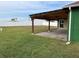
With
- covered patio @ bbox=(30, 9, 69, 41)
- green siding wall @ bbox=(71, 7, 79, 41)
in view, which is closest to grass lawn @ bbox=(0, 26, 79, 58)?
green siding wall @ bbox=(71, 7, 79, 41)

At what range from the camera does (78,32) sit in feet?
41.4

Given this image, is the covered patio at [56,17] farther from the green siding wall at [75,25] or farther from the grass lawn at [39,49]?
the grass lawn at [39,49]

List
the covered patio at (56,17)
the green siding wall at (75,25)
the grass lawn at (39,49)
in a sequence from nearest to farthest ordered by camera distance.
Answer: the grass lawn at (39,49)
the green siding wall at (75,25)
the covered patio at (56,17)

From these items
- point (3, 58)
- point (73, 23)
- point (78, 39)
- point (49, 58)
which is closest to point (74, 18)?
point (73, 23)

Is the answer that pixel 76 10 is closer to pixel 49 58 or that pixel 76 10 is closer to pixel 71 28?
pixel 71 28

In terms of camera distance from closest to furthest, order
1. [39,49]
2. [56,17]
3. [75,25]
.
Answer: [39,49] < [75,25] < [56,17]

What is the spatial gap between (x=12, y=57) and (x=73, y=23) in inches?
229

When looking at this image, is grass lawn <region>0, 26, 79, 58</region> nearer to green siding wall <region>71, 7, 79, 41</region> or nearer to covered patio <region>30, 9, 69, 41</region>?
green siding wall <region>71, 7, 79, 41</region>

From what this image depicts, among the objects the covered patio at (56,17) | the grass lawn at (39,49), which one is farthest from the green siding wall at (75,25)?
the covered patio at (56,17)

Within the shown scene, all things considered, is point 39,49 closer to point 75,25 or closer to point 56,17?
point 75,25

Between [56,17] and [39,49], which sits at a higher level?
[56,17]

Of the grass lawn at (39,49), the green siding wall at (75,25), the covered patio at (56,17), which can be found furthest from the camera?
the covered patio at (56,17)

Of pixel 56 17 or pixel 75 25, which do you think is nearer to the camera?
pixel 75 25

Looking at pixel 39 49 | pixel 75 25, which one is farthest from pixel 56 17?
pixel 39 49
